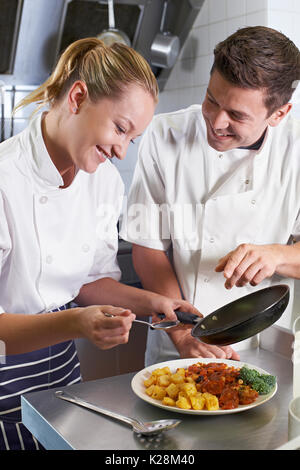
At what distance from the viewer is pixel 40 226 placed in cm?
127

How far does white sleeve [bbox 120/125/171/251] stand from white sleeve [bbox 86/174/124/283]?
132 mm

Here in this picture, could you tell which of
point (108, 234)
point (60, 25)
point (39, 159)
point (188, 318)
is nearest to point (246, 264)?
point (188, 318)

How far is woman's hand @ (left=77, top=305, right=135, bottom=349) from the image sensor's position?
3.24ft

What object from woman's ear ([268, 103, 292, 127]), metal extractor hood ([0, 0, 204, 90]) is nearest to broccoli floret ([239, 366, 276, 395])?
woman's ear ([268, 103, 292, 127])

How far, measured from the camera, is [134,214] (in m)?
1.63

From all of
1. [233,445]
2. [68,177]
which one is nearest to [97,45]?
[68,177]

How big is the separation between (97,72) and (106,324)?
1.84ft

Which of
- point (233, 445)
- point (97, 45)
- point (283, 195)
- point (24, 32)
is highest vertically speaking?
point (97, 45)

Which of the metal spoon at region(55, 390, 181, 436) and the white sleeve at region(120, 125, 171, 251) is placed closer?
the metal spoon at region(55, 390, 181, 436)

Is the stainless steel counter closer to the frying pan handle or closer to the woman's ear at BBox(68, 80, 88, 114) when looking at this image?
the frying pan handle

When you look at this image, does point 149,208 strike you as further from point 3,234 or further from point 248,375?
point 248,375

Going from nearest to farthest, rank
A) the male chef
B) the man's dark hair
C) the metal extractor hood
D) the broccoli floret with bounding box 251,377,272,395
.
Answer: the broccoli floret with bounding box 251,377,272,395
the man's dark hair
the male chef
the metal extractor hood
